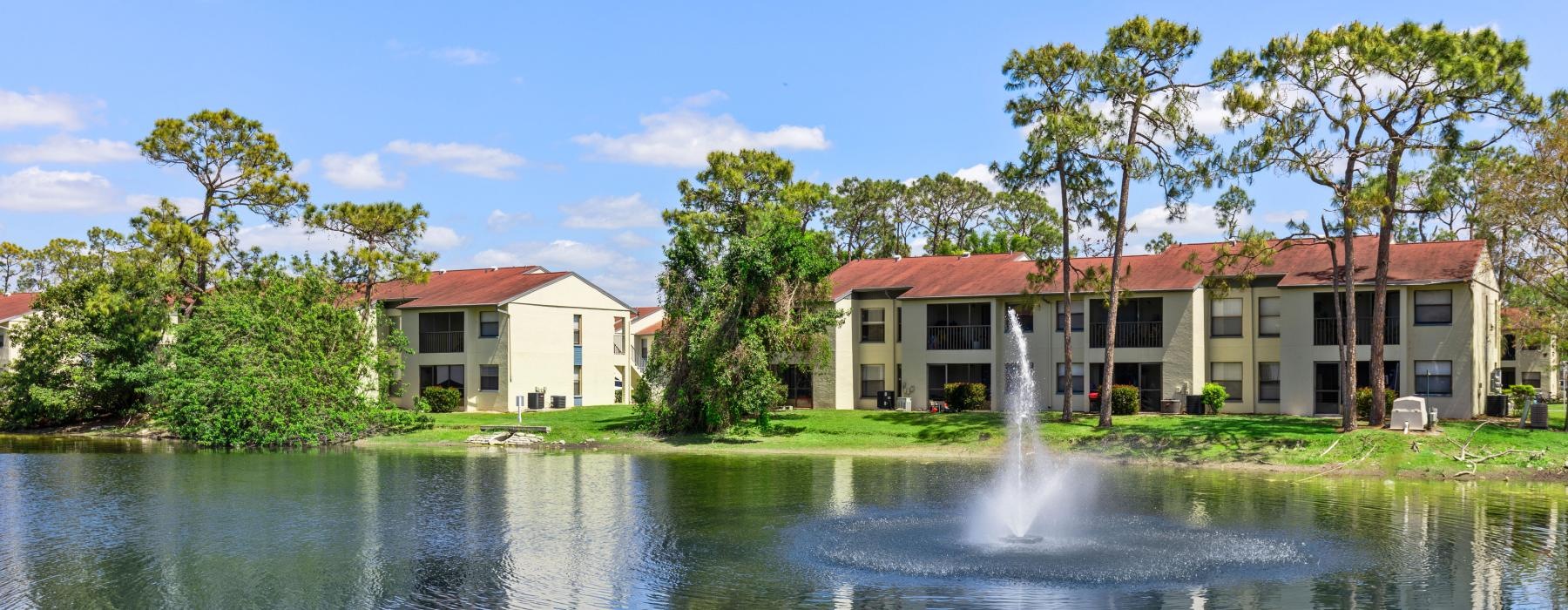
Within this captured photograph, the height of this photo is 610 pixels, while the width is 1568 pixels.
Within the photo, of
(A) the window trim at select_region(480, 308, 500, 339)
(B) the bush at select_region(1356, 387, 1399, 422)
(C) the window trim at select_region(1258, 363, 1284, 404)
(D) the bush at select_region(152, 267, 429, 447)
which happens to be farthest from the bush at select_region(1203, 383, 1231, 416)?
(A) the window trim at select_region(480, 308, 500, 339)

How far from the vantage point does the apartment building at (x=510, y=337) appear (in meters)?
55.5

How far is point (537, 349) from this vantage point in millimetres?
56469

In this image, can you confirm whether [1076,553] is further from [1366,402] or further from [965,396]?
[965,396]

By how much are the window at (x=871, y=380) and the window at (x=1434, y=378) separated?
2048 cm

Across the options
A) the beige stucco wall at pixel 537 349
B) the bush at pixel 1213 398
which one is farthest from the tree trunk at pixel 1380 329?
the beige stucco wall at pixel 537 349

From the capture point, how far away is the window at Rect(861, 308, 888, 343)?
52625 millimetres

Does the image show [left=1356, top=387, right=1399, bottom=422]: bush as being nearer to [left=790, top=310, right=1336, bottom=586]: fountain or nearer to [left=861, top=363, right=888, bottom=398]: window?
[left=790, top=310, right=1336, bottom=586]: fountain

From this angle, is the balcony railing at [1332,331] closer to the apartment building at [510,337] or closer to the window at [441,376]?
the apartment building at [510,337]

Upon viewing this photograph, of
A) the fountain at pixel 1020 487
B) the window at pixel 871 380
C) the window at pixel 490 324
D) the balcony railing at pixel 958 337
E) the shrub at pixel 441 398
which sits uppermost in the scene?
the window at pixel 490 324

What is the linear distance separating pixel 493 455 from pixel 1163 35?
24992mm

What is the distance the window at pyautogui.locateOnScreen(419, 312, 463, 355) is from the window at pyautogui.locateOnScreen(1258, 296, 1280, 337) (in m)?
34.7

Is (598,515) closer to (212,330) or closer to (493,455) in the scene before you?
(493,455)

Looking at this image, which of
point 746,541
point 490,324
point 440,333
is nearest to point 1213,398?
point 746,541

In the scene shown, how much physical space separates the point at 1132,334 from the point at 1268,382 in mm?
5280
